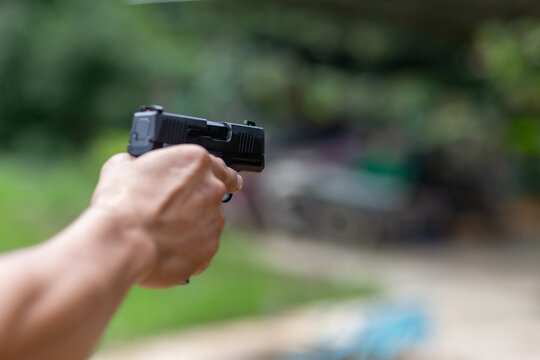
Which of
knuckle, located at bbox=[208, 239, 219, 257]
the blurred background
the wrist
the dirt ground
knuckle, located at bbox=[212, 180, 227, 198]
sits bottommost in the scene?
the wrist

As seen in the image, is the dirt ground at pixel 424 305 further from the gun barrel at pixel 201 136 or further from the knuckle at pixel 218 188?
the knuckle at pixel 218 188

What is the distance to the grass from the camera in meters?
6.46

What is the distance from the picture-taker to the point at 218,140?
4.82ft

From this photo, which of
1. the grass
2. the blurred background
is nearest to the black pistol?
the grass

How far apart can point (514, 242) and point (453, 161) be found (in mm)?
2148

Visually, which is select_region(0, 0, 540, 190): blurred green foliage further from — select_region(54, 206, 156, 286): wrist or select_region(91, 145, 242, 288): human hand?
select_region(54, 206, 156, 286): wrist

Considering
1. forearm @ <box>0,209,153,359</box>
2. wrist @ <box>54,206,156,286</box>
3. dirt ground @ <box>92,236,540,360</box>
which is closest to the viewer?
forearm @ <box>0,209,153,359</box>

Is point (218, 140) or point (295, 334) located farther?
point (295, 334)

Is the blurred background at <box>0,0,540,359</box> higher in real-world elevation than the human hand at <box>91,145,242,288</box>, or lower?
higher

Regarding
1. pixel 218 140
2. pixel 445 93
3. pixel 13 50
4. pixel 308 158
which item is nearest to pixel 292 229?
pixel 308 158

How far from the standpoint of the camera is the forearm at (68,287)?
0.91 m

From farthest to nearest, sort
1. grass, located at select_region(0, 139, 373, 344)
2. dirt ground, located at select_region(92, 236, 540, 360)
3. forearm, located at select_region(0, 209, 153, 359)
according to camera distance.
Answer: grass, located at select_region(0, 139, 373, 344) < dirt ground, located at select_region(92, 236, 540, 360) < forearm, located at select_region(0, 209, 153, 359)

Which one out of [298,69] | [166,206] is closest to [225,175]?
[166,206]

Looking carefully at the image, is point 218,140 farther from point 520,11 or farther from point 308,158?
point 308,158
